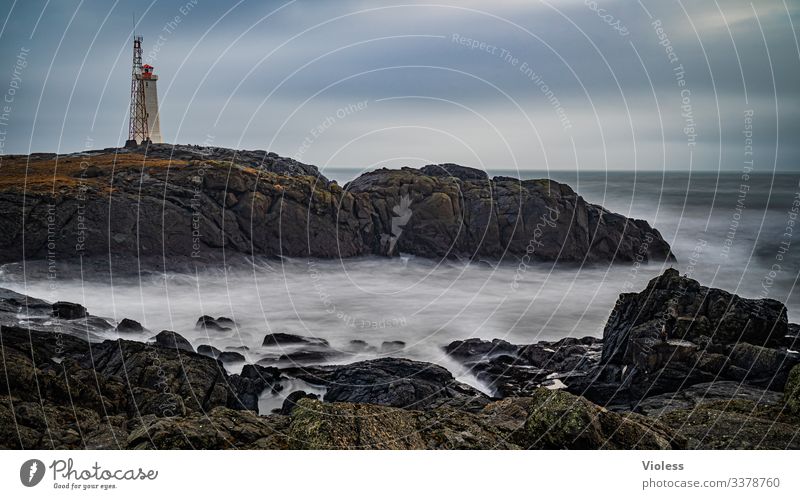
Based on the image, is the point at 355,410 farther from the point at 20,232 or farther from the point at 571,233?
the point at 571,233

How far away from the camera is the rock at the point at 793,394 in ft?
26.0

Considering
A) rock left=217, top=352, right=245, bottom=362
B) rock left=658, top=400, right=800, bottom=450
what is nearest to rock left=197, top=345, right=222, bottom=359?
rock left=217, top=352, right=245, bottom=362

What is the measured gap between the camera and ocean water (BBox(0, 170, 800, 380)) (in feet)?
48.8

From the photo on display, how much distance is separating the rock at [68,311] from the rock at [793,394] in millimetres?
11946

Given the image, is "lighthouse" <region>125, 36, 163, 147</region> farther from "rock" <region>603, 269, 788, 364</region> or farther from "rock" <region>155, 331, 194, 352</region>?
"rock" <region>603, 269, 788, 364</region>

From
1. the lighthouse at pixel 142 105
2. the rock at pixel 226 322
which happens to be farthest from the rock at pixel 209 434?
the lighthouse at pixel 142 105

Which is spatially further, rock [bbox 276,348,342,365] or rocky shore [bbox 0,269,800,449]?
rock [bbox 276,348,342,365]

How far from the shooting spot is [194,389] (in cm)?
966

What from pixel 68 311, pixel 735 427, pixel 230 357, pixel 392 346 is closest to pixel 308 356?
pixel 230 357

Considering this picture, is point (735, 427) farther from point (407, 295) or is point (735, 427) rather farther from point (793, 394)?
point (407, 295)

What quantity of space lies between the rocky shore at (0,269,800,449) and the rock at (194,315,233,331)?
54 mm

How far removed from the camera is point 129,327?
14.2 meters

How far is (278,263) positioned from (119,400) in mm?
12372
